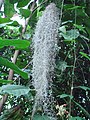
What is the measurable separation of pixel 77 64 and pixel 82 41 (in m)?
0.16

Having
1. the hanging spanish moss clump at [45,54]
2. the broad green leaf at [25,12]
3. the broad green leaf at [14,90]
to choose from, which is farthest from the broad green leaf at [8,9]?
the broad green leaf at [14,90]

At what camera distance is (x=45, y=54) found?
930mm

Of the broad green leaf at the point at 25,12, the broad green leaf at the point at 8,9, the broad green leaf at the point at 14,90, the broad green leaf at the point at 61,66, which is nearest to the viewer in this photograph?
the broad green leaf at the point at 14,90

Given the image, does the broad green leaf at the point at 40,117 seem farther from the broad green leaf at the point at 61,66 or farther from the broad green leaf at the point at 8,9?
the broad green leaf at the point at 8,9

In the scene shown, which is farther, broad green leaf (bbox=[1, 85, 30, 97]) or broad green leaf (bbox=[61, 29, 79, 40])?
broad green leaf (bbox=[61, 29, 79, 40])

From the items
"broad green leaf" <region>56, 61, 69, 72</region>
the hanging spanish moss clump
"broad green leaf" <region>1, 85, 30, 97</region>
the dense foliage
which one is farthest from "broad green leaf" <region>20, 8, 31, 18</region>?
"broad green leaf" <region>1, 85, 30, 97</region>

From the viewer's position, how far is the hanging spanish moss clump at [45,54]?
895mm

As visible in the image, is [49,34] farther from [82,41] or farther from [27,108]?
[27,108]

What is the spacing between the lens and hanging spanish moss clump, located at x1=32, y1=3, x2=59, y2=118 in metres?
0.90

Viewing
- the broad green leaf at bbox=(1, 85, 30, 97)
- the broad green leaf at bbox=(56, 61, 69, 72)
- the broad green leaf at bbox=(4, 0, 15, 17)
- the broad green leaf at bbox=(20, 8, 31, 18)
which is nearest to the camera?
the broad green leaf at bbox=(1, 85, 30, 97)

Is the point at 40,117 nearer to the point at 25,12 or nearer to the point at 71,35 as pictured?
the point at 71,35

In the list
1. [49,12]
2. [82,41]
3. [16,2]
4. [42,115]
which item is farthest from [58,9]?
[42,115]

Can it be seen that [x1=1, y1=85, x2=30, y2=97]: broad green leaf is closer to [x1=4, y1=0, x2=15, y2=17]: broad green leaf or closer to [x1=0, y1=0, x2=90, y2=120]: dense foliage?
[x1=0, y1=0, x2=90, y2=120]: dense foliage

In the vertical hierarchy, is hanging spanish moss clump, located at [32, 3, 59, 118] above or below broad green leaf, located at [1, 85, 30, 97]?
above
